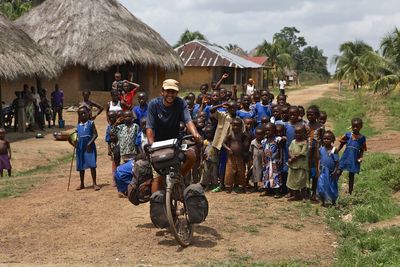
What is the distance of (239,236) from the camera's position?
5.34 meters

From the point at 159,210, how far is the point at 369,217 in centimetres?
267

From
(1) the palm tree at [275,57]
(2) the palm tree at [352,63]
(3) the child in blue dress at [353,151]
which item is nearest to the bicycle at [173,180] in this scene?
(3) the child in blue dress at [353,151]

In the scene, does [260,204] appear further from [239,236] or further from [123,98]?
[123,98]

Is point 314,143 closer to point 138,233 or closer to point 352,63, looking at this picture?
point 138,233

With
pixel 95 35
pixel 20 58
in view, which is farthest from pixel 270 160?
pixel 95 35

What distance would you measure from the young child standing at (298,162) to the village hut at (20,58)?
995cm

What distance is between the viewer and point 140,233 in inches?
213

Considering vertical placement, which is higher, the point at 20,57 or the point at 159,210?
the point at 20,57

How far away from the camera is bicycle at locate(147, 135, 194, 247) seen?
4805mm

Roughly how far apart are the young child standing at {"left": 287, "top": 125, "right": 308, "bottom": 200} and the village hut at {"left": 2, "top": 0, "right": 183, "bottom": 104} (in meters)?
14.6

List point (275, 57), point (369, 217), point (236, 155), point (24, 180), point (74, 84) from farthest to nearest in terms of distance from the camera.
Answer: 1. point (275, 57)
2. point (74, 84)
3. point (24, 180)
4. point (236, 155)
5. point (369, 217)

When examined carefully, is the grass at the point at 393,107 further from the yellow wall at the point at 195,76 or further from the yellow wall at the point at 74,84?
the yellow wall at the point at 195,76

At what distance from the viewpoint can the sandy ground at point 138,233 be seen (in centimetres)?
474

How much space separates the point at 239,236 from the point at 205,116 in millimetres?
2784
